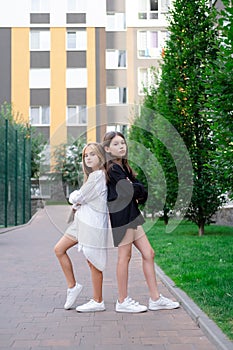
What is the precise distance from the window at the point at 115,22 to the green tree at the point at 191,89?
91.5 ft

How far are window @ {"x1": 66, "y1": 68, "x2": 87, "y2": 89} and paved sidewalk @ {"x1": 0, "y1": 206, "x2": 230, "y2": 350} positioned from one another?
34430 millimetres

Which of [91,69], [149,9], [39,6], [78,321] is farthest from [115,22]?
[78,321]

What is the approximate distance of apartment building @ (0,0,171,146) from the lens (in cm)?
4300

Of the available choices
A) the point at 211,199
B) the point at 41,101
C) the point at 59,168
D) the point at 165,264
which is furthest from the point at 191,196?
the point at 41,101

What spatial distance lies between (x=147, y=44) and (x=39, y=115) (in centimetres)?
947

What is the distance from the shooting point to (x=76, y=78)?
141 ft

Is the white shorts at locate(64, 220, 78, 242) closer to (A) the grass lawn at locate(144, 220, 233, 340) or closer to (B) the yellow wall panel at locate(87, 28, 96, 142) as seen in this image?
(A) the grass lawn at locate(144, 220, 233, 340)

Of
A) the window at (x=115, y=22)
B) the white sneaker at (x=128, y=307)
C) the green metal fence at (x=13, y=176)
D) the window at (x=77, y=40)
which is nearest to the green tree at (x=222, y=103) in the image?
the white sneaker at (x=128, y=307)

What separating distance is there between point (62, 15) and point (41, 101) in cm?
649

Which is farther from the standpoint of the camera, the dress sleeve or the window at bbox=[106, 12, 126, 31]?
the window at bbox=[106, 12, 126, 31]

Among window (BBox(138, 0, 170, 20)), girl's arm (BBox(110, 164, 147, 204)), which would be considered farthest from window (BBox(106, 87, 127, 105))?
girl's arm (BBox(110, 164, 147, 204))

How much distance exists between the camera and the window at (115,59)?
43938mm

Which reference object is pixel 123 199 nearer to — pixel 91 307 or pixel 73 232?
pixel 73 232

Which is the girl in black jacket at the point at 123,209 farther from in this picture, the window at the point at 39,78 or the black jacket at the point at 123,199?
the window at the point at 39,78
